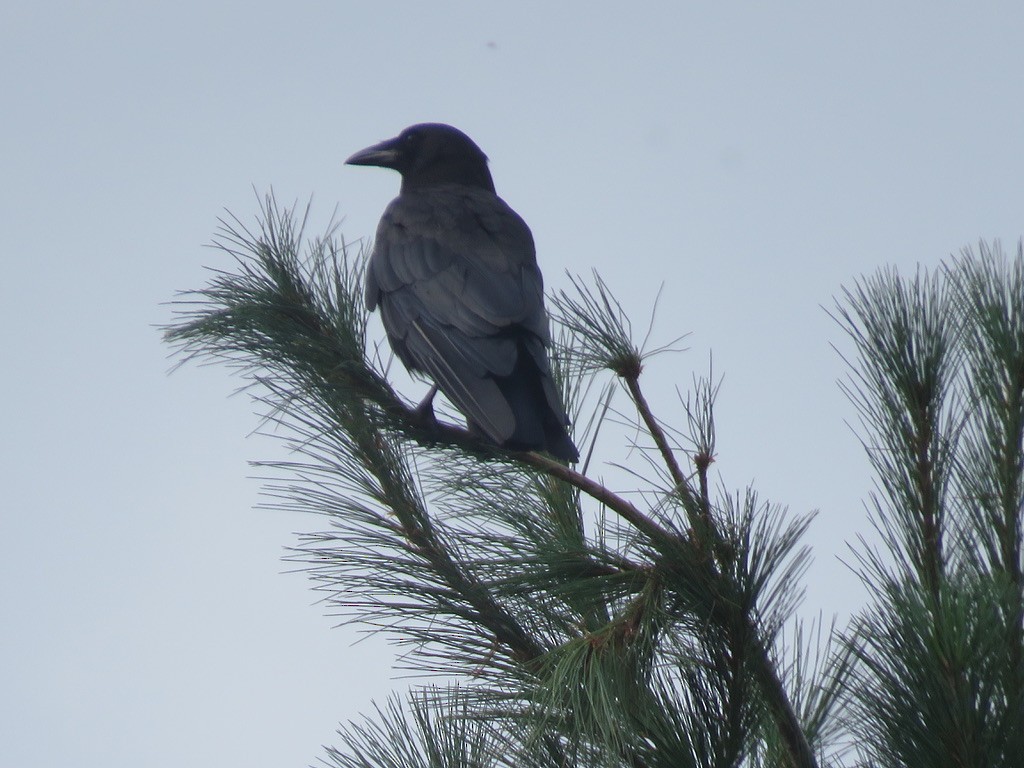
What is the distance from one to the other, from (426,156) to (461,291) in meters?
1.81

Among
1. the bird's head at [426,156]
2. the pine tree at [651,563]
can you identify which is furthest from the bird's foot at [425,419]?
the bird's head at [426,156]

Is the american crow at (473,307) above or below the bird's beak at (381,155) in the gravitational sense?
below

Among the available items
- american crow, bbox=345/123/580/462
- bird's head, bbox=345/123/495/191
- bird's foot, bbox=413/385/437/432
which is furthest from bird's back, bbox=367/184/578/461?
bird's head, bbox=345/123/495/191

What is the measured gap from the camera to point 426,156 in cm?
514

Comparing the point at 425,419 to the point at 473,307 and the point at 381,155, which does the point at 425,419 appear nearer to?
the point at 473,307

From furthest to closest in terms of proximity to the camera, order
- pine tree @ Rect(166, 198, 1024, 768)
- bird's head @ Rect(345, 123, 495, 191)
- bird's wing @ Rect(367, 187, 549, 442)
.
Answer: bird's head @ Rect(345, 123, 495, 191)
bird's wing @ Rect(367, 187, 549, 442)
pine tree @ Rect(166, 198, 1024, 768)

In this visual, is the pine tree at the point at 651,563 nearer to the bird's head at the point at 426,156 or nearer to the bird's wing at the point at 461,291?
the bird's wing at the point at 461,291

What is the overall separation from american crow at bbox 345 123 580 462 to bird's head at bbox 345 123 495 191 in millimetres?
272

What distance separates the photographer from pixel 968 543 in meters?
2.07

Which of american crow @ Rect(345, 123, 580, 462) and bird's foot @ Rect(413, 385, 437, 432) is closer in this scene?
bird's foot @ Rect(413, 385, 437, 432)

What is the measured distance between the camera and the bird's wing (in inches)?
119

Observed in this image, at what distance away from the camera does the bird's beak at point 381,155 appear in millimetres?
5137

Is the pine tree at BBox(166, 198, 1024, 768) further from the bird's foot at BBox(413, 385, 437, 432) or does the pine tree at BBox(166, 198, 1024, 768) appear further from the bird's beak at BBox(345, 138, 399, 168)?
the bird's beak at BBox(345, 138, 399, 168)

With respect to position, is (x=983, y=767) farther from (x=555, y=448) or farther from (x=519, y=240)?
(x=519, y=240)
